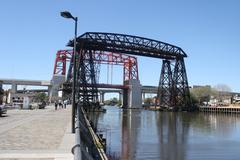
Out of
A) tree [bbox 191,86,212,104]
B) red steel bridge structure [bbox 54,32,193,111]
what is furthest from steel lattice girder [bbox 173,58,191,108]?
tree [bbox 191,86,212,104]

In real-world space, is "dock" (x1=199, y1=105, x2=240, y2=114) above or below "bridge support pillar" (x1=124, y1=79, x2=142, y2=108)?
below

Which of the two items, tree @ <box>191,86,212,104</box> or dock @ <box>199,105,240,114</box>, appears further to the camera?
tree @ <box>191,86,212,104</box>

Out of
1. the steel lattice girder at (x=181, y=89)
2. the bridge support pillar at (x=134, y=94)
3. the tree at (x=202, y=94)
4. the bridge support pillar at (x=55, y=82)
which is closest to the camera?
the steel lattice girder at (x=181, y=89)

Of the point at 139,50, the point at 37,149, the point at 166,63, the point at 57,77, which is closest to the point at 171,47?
the point at 166,63

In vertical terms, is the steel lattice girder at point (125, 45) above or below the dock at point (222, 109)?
above

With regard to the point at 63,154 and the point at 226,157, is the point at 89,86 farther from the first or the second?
the point at 63,154

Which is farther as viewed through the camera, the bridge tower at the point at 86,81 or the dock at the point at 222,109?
the dock at the point at 222,109

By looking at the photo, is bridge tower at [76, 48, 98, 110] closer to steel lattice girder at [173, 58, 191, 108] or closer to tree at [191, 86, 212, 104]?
steel lattice girder at [173, 58, 191, 108]

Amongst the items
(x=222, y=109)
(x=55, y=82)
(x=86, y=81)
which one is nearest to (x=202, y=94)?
(x=222, y=109)

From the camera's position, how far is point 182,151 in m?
28.0

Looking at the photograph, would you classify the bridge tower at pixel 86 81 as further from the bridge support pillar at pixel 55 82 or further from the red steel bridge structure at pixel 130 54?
the bridge support pillar at pixel 55 82

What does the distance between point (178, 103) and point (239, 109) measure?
1980 centimetres

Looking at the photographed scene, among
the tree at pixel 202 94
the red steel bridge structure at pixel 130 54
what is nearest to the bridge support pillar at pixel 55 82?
the red steel bridge structure at pixel 130 54

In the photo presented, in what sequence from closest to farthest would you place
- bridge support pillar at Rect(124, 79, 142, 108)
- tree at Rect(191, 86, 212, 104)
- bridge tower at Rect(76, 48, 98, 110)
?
A: bridge tower at Rect(76, 48, 98, 110) < bridge support pillar at Rect(124, 79, 142, 108) < tree at Rect(191, 86, 212, 104)
